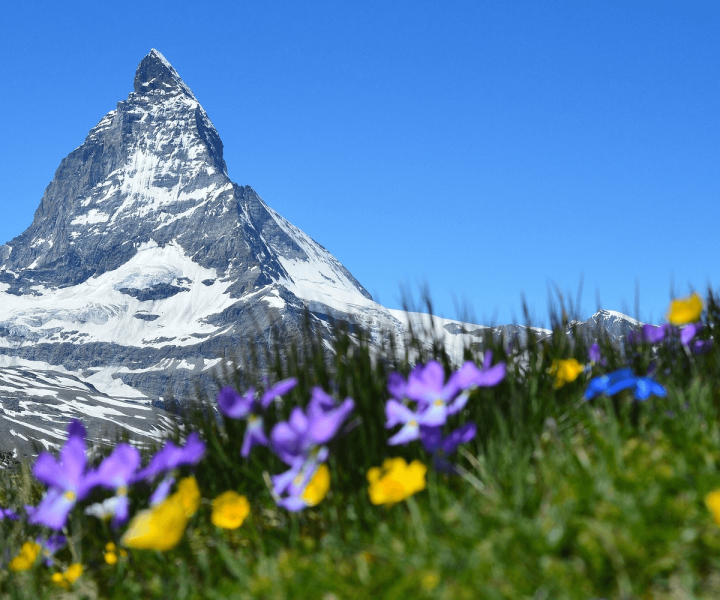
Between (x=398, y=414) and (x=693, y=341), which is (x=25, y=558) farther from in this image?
(x=693, y=341)

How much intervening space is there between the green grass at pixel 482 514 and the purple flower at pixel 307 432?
0.17 metres

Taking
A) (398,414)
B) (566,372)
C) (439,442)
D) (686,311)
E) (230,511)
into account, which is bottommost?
(230,511)

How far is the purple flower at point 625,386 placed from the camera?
6.96 ft

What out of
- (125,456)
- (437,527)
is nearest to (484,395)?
(437,527)

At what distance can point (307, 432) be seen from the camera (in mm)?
1897

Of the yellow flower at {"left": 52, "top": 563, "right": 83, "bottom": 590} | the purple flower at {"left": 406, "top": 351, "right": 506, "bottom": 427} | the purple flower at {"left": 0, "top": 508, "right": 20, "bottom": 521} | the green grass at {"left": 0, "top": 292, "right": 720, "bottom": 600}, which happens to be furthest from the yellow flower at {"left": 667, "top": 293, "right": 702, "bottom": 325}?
the purple flower at {"left": 0, "top": 508, "right": 20, "bottom": 521}

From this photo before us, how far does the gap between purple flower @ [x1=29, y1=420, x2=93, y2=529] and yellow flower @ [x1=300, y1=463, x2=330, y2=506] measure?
66cm

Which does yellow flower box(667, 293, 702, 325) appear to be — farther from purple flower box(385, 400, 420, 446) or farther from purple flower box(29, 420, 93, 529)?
purple flower box(29, 420, 93, 529)

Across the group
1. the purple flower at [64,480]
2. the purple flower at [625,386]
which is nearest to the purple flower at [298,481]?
the purple flower at [64,480]

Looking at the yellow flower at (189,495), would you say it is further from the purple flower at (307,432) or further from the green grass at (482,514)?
the purple flower at (307,432)

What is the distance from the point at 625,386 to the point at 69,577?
1.91m

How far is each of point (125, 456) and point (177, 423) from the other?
1.22 m

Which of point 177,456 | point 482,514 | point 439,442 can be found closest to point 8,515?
point 177,456

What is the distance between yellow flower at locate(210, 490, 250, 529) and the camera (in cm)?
194
